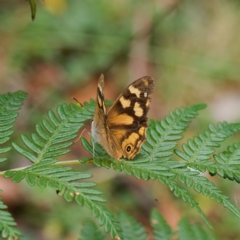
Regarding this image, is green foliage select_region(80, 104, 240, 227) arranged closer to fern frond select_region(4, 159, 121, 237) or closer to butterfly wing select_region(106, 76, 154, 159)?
butterfly wing select_region(106, 76, 154, 159)

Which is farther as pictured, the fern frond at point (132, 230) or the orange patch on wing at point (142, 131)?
the fern frond at point (132, 230)

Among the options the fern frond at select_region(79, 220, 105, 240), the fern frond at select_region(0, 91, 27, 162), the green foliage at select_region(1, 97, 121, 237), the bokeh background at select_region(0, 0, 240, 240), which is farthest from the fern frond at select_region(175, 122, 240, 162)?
the bokeh background at select_region(0, 0, 240, 240)

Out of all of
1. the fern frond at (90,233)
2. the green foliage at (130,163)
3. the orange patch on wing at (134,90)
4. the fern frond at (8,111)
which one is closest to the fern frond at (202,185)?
the green foliage at (130,163)

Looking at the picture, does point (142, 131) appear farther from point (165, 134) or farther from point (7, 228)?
point (7, 228)

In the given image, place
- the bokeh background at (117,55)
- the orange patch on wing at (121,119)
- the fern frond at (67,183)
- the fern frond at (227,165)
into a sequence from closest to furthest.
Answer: the fern frond at (67,183)
the fern frond at (227,165)
the orange patch on wing at (121,119)
the bokeh background at (117,55)

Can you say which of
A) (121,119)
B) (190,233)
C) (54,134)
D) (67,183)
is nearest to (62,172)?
(67,183)

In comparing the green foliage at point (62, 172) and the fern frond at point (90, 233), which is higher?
the green foliage at point (62, 172)

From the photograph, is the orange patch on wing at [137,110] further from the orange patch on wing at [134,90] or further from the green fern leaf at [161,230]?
the green fern leaf at [161,230]
